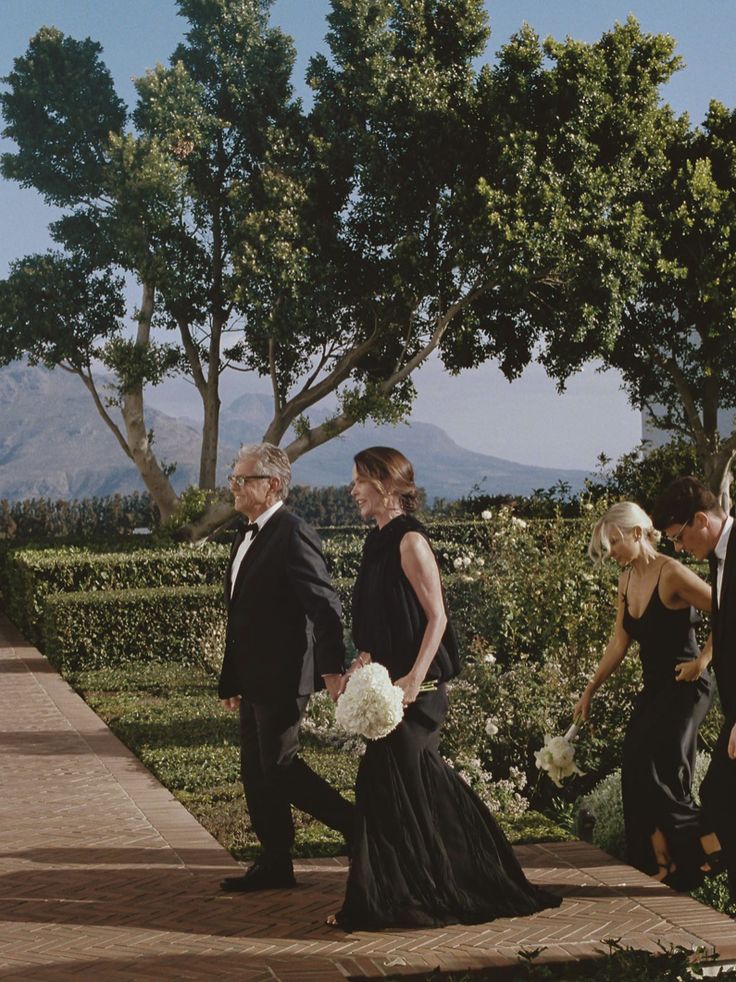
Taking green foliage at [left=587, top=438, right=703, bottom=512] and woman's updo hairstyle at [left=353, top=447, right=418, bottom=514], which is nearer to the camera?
woman's updo hairstyle at [left=353, top=447, right=418, bottom=514]

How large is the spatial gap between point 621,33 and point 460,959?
22.3 m

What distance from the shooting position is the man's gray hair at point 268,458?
5.02 metres

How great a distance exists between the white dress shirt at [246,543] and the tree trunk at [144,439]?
19645mm

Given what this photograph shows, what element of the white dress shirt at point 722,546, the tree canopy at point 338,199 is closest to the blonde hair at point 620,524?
the white dress shirt at point 722,546

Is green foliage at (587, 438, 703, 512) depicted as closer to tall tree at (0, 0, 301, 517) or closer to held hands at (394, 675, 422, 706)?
tall tree at (0, 0, 301, 517)

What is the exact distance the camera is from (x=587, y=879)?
5406 millimetres

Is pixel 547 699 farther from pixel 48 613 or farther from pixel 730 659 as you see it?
pixel 48 613

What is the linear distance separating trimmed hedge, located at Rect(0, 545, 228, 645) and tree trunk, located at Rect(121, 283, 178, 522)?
9098 millimetres

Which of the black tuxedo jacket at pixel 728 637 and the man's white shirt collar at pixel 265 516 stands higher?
the man's white shirt collar at pixel 265 516

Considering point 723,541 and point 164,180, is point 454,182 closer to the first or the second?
point 164,180

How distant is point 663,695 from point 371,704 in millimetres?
1625

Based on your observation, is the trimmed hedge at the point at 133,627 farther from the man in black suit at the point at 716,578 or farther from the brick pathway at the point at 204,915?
the man in black suit at the point at 716,578

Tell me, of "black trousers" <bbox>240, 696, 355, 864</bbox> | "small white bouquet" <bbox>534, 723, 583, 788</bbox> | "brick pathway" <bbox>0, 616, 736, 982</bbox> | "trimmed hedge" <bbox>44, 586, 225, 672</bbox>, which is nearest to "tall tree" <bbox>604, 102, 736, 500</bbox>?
"trimmed hedge" <bbox>44, 586, 225, 672</bbox>

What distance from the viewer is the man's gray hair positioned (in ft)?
16.5
